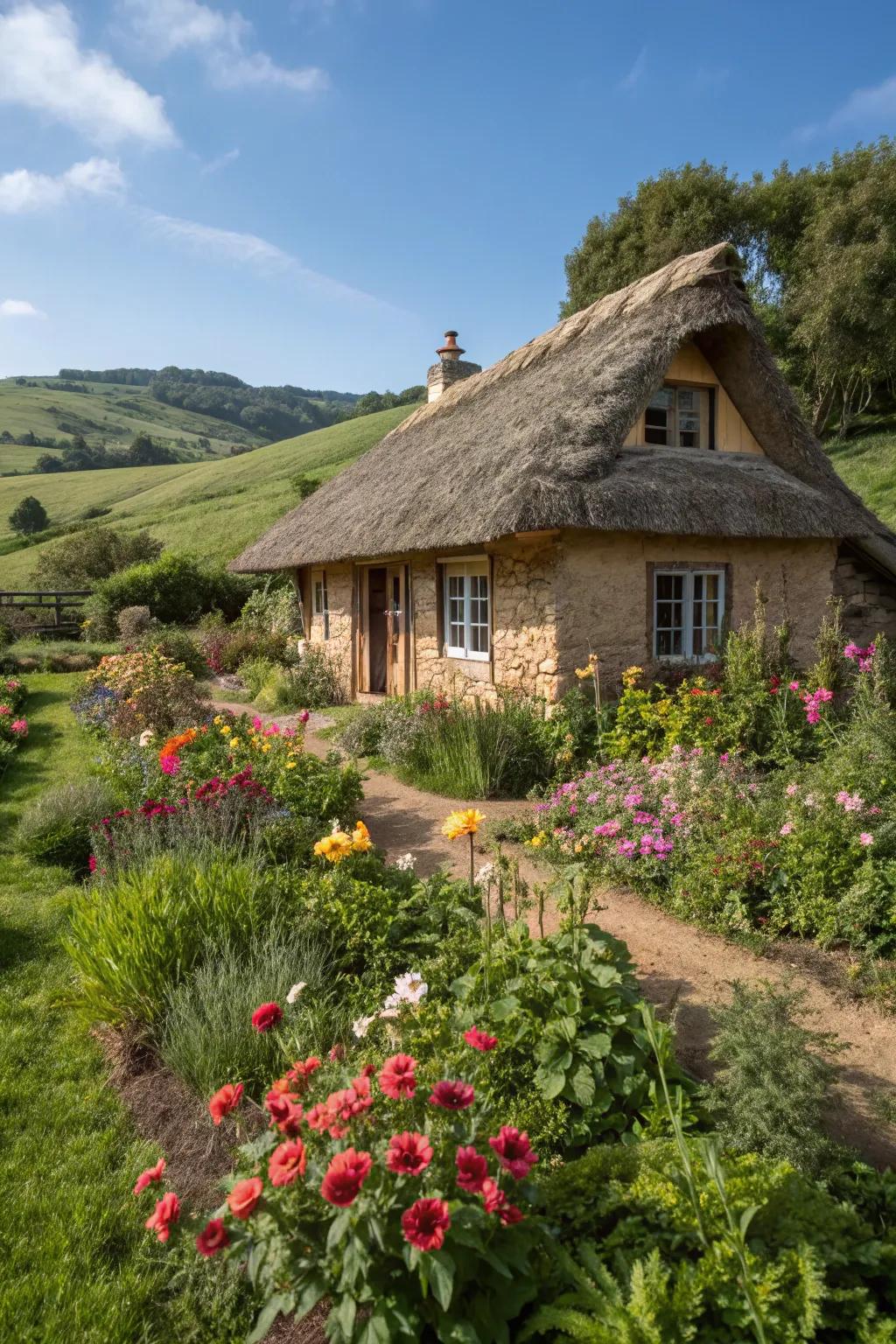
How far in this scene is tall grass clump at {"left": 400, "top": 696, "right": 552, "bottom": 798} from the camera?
6.93 metres

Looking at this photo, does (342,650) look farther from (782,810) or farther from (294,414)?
(294,414)

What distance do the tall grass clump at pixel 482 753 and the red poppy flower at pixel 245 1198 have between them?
5.39 metres

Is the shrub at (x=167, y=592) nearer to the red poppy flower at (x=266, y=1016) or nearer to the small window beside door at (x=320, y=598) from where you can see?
the small window beside door at (x=320, y=598)

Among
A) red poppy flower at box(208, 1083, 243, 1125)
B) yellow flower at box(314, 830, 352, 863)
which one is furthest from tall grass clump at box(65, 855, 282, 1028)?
red poppy flower at box(208, 1083, 243, 1125)

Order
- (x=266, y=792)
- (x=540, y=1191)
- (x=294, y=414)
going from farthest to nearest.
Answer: (x=294, y=414) → (x=266, y=792) → (x=540, y=1191)

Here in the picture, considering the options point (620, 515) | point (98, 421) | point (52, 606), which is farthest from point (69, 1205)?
point (98, 421)

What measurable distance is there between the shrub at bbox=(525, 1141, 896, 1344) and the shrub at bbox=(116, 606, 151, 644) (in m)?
16.4

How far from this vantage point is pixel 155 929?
131 inches

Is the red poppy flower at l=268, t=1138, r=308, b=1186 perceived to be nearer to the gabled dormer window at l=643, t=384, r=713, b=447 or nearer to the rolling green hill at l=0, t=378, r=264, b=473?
the gabled dormer window at l=643, t=384, r=713, b=447

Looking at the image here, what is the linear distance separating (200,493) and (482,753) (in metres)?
34.9

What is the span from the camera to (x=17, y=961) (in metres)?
4.01

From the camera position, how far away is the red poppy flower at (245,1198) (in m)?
1.47

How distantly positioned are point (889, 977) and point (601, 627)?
4756 mm

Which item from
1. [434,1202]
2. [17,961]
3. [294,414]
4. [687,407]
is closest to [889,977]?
[434,1202]
